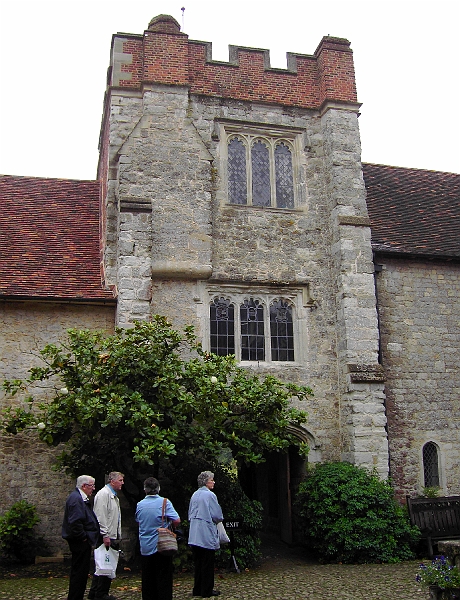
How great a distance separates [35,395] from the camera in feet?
37.5

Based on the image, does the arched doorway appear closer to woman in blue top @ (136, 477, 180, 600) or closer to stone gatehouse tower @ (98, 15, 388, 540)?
stone gatehouse tower @ (98, 15, 388, 540)

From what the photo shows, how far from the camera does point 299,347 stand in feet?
41.8

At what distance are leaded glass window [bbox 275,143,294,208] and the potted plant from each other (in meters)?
8.47

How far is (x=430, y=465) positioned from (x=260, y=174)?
7.17m

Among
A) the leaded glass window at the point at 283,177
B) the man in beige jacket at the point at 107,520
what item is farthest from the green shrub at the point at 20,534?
the leaded glass window at the point at 283,177

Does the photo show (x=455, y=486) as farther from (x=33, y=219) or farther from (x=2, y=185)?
(x=2, y=185)

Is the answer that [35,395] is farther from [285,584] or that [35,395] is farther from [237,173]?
[237,173]

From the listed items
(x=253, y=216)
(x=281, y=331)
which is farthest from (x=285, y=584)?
(x=253, y=216)

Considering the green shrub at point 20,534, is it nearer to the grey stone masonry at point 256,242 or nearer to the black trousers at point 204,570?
the grey stone masonry at point 256,242

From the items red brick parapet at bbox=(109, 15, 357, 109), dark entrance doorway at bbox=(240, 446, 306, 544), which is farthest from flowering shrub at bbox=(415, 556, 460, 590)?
red brick parapet at bbox=(109, 15, 357, 109)

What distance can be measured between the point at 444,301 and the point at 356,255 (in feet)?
8.31

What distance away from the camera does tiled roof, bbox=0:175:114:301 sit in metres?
12.0

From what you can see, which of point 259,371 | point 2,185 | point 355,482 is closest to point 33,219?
point 2,185

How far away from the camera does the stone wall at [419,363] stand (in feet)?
41.8
